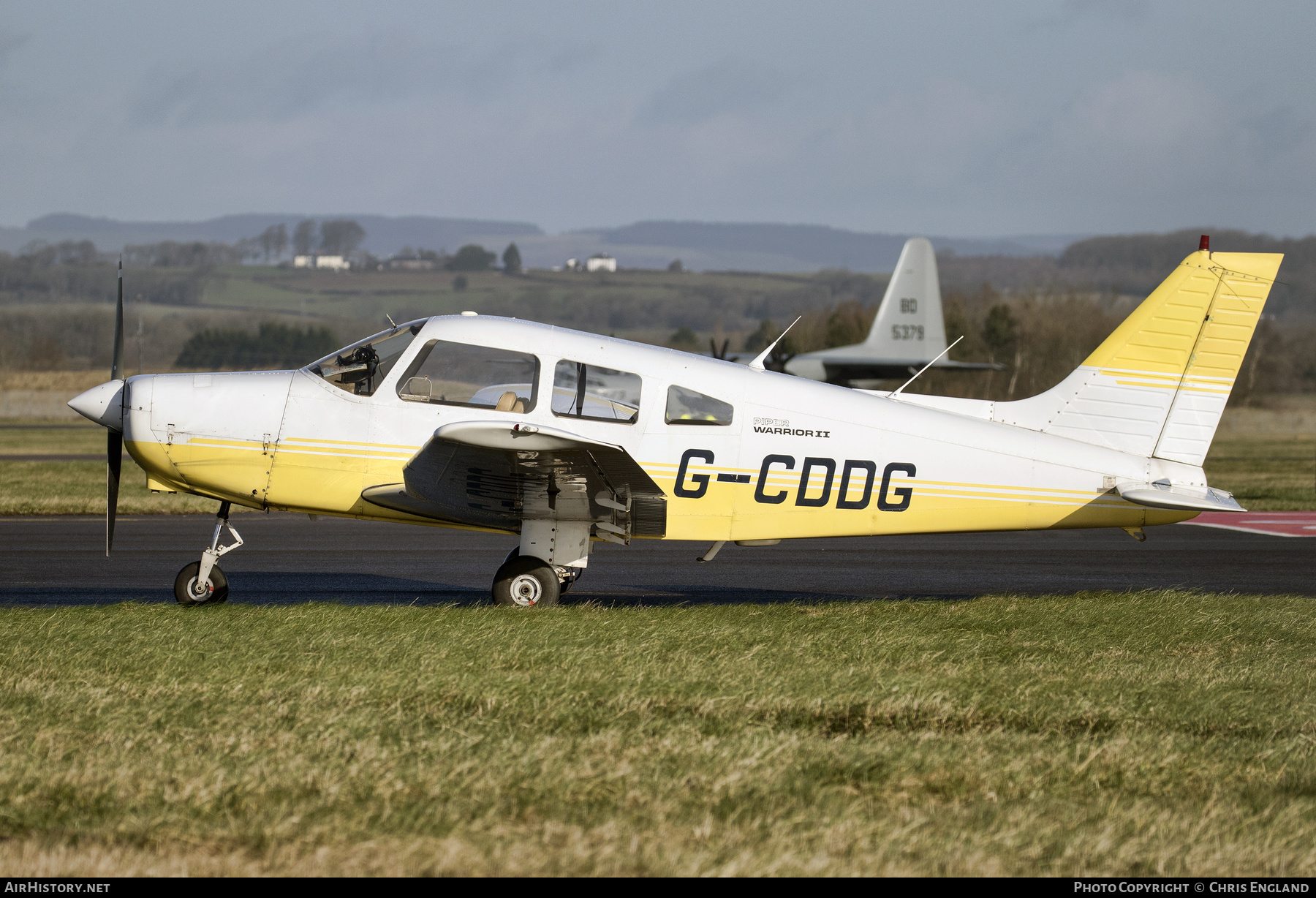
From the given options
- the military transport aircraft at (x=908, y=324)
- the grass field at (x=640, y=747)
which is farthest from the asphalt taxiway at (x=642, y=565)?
the military transport aircraft at (x=908, y=324)

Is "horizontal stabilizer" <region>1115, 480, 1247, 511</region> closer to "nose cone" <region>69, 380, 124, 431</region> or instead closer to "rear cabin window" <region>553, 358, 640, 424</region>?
"rear cabin window" <region>553, 358, 640, 424</region>

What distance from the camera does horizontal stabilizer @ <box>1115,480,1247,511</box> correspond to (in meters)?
9.01

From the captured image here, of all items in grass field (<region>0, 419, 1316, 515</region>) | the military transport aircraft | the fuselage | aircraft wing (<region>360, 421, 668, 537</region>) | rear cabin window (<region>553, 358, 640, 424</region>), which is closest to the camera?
aircraft wing (<region>360, 421, 668, 537</region>)

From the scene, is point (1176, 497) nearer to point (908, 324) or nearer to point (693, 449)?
point (693, 449)

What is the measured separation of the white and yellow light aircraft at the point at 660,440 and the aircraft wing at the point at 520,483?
2cm

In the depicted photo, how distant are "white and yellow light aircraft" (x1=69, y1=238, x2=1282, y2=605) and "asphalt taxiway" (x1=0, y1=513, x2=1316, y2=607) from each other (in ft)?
4.36

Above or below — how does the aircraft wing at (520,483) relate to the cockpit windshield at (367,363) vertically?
below

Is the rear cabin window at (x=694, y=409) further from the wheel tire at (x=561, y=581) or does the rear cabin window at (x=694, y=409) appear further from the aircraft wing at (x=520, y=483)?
the wheel tire at (x=561, y=581)

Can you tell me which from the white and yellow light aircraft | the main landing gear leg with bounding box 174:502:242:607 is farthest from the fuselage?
the main landing gear leg with bounding box 174:502:242:607

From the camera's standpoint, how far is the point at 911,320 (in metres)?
39.9

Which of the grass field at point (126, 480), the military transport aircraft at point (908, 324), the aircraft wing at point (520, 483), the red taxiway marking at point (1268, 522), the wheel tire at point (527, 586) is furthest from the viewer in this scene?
the military transport aircraft at point (908, 324)

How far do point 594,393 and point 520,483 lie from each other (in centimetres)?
91

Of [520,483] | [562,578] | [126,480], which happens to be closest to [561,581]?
[562,578]

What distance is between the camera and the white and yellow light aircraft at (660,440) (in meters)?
8.89
